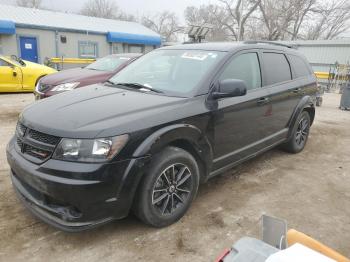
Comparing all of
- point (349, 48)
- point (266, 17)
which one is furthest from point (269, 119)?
point (266, 17)

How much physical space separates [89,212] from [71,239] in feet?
1.75

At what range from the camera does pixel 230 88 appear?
128 inches

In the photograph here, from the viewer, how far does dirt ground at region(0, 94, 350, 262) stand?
2.74 meters

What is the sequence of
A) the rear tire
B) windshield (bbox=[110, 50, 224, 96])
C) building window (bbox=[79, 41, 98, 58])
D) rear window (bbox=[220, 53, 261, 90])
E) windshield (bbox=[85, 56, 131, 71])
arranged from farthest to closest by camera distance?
building window (bbox=[79, 41, 98, 58]) < windshield (bbox=[85, 56, 131, 71]) < the rear tire < rear window (bbox=[220, 53, 261, 90]) < windshield (bbox=[110, 50, 224, 96])

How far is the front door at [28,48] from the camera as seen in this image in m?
20.0

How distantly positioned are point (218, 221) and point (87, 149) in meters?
1.55

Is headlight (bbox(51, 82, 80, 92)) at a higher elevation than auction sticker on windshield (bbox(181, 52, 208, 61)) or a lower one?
lower

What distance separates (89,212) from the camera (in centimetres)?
256

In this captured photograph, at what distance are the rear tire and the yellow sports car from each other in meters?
9.09

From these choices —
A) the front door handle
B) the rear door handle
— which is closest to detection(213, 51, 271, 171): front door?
the front door handle

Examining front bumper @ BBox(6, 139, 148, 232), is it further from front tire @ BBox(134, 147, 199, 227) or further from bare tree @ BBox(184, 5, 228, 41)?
bare tree @ BBox(184, 5, 228, 41)

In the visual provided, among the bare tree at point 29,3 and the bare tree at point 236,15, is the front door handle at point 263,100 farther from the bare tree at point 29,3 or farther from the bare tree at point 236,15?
the bare tree at point 29,3

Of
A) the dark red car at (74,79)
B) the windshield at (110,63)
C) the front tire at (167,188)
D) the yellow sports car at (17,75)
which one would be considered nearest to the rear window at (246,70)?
the front tire at (167,188)

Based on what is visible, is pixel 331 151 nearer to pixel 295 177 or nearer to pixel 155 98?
pixel 295 177
